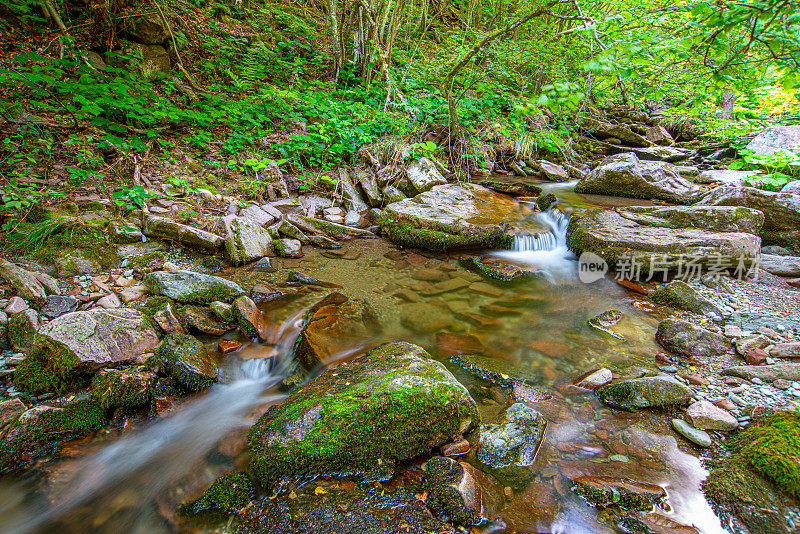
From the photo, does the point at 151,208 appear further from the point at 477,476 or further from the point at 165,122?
the point at 477,476

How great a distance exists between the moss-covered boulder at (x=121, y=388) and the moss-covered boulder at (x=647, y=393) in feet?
12.7

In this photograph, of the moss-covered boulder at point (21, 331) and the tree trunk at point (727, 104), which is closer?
the moss-covered boulder at point (21, 331)

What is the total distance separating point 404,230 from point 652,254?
3773 mm

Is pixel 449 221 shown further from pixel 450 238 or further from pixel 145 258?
pixel 145 258

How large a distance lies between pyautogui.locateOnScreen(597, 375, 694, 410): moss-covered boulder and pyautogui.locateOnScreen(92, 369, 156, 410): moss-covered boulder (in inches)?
152

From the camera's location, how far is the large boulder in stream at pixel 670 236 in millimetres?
4676

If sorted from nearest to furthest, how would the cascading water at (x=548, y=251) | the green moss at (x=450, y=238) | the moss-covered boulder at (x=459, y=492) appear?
the moss-covered boulder at (x=459, y=492) < the cascading water at (x=548, y=251) < the green moss at (x=450, y=238)

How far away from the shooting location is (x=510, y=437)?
241 centimetres

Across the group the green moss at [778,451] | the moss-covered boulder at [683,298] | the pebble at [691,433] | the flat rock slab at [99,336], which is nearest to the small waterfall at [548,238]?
the moss-covered boulder at [683,298]

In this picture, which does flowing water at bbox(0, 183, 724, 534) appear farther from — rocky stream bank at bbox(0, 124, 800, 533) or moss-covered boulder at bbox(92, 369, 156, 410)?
moss-covered boulder at bbox(92, 369, 156, 410)

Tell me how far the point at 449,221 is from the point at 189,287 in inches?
159

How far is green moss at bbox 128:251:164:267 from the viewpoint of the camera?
4.21 meters

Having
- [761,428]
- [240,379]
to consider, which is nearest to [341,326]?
[240,379]

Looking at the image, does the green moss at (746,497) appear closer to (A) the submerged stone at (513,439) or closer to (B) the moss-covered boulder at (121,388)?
(A) the submerged stone at (513,439)
